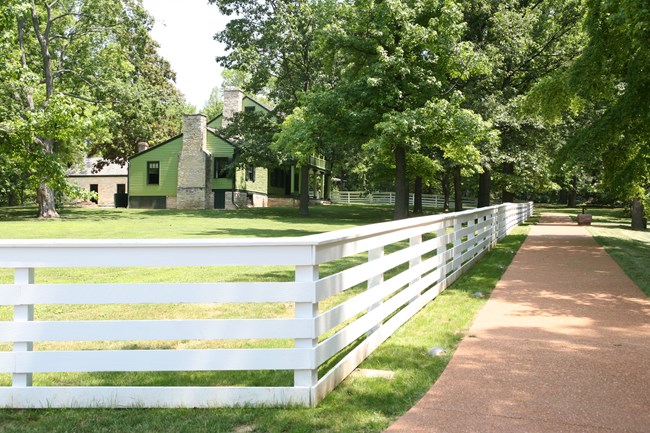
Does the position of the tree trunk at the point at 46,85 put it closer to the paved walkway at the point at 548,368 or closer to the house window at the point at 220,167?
the house window at the point at 220,167

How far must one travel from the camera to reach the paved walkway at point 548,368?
12.5 feet

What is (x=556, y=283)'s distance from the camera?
9.96 metres

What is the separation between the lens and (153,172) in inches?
1805

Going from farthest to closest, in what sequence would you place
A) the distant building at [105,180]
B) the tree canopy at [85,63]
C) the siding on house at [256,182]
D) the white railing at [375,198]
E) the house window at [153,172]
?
the white railing at [375,198] → the distant building at [105,180] → the house window at [153,172] → the siding on house at [256,182] → the tree canopy at [85,63]

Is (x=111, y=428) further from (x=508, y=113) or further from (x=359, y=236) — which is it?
(x=508, y=113)

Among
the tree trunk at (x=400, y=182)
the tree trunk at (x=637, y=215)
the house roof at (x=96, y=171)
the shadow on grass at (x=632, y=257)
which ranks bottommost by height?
the shadow on grass at (x=632, y=257)

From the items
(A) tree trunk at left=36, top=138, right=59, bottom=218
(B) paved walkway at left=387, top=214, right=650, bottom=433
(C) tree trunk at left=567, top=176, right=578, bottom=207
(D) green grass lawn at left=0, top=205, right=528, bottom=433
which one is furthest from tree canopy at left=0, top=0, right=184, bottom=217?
(C) tree trunk at left=567, top=176, right=578, bottom=207

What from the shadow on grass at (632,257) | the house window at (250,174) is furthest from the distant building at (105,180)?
the shadow on grass at (632,257)

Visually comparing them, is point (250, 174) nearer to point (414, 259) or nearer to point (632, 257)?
point (632, 257)

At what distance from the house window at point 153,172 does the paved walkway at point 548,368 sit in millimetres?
40043

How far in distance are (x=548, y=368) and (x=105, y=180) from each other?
55.6 meters

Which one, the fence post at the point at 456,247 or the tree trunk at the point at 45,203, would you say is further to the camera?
the tree trunk at the point at 45,203

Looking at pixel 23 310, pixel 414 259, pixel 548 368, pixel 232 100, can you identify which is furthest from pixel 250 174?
pixel 23 310

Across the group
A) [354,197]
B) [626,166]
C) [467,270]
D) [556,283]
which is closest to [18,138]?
[467,270]
